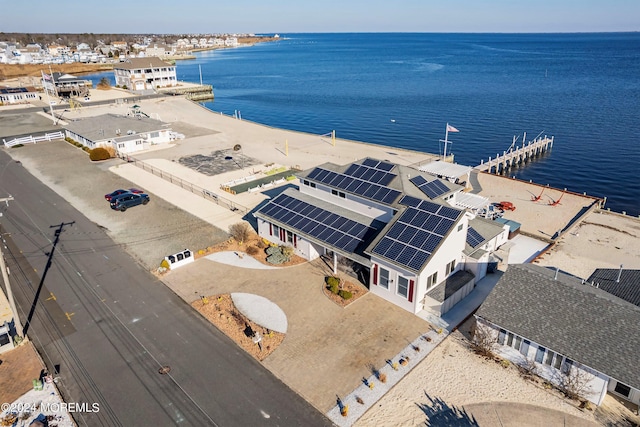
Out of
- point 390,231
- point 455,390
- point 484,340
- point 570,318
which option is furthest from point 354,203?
point 570,318

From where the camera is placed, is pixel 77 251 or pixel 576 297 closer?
pixel 576 297

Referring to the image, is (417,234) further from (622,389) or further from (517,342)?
(622,389)

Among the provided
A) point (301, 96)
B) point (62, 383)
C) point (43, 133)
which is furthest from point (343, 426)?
point (301, 96)

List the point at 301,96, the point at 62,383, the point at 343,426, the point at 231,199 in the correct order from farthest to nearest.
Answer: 1. the point at 301,96
2. the point at 231,199
3. the point at 62,383
4. the point at 343,426

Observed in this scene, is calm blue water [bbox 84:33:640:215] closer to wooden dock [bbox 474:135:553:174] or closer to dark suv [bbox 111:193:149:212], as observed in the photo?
wooden dock [bbox 474:135:553:174]

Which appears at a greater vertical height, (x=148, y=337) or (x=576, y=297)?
(x=576, y=297)

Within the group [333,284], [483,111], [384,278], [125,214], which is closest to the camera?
[384,278]

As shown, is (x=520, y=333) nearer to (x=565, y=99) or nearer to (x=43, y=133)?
(x=43, y=133)
